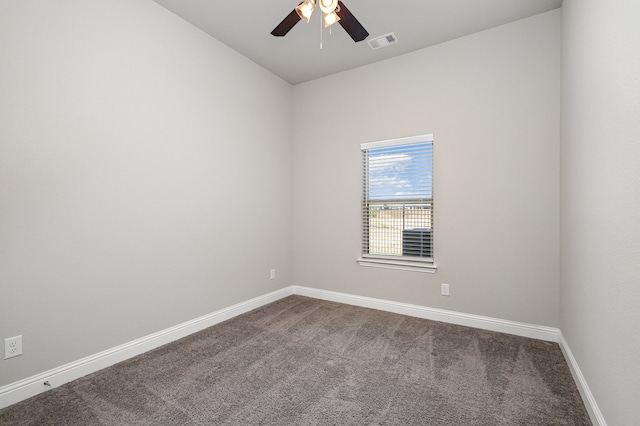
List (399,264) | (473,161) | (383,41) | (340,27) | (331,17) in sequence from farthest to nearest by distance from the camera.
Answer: (399,264)
(383,41)
(473,161)
(340,27)
(331,17)

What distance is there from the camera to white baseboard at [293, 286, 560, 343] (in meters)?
2.71

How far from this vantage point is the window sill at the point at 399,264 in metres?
3.24

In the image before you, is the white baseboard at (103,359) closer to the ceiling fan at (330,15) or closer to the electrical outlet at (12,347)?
the electrical outlet at (12,347)

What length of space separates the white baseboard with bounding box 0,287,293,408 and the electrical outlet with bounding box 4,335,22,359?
18cm

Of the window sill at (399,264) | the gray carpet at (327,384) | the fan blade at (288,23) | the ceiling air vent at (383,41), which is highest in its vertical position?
the ceiling air vent at (383,41)

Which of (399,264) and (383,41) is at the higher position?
(383,41)

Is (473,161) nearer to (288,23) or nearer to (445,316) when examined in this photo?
(445,316)

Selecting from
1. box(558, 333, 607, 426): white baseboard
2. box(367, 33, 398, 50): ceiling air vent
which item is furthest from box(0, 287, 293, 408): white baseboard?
box(367, 33, 398, 50): ceiling air vent

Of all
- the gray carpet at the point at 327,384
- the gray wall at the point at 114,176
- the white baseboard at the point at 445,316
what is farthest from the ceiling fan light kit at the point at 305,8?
the white baseboard at the point at 445,316

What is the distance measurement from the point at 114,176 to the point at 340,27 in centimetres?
249

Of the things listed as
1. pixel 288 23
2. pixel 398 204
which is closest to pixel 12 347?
pixel 288 23

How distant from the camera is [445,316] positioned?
3.14 m

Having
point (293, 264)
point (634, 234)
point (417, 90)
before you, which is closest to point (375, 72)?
point (417, 90)

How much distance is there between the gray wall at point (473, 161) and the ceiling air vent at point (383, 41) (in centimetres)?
34
